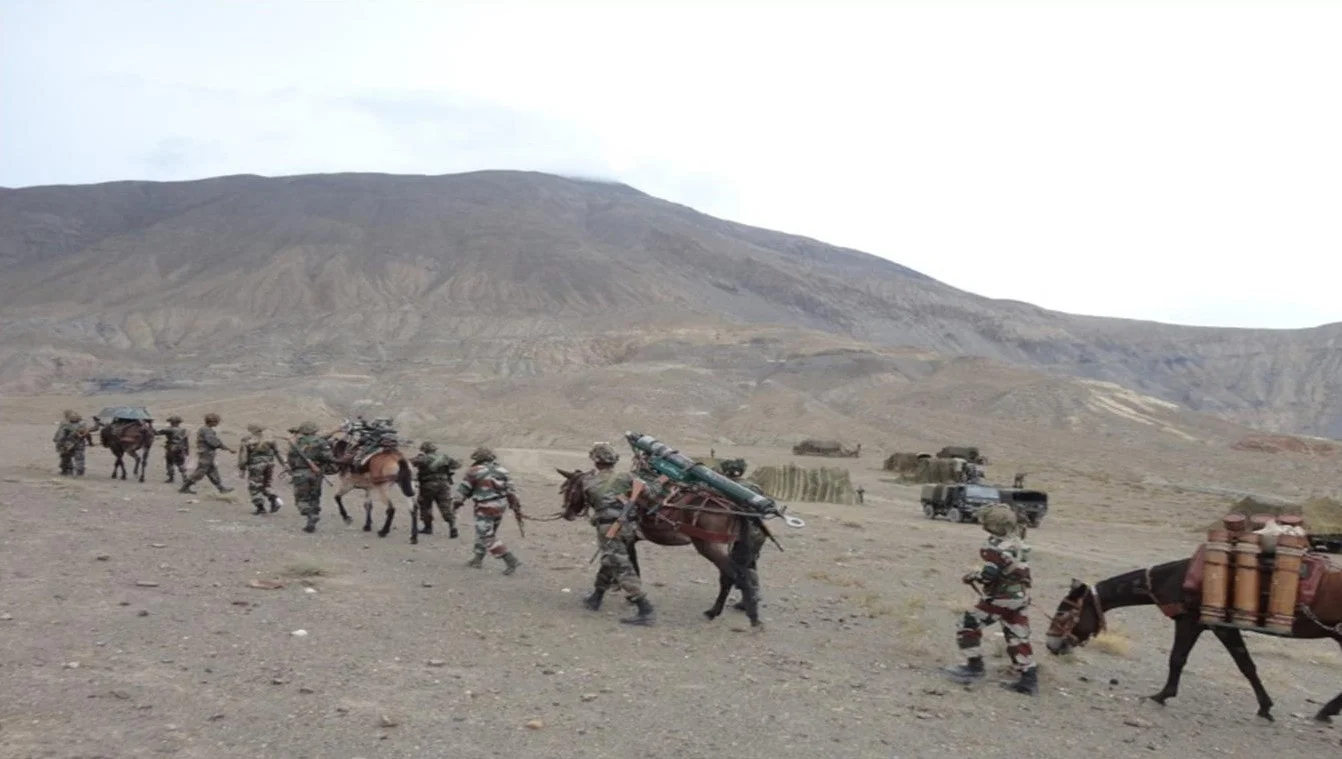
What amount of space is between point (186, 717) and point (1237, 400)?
145m

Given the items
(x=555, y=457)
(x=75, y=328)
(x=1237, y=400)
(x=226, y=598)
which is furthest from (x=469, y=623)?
(x=1237, y=400)

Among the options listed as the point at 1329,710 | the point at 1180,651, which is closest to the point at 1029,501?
the point at 1329,710

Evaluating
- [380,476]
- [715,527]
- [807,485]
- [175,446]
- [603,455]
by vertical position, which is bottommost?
[807,485]

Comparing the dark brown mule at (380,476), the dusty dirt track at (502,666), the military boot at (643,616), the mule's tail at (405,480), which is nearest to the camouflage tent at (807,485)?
the dusty dirt track at (502,666)

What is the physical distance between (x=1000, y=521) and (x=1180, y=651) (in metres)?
2.18

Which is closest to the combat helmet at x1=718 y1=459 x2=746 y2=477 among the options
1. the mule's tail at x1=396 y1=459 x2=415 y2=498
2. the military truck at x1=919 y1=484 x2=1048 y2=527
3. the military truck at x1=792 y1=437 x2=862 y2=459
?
the mule's tail at x1=396 y1=459 x2=415 y2=498

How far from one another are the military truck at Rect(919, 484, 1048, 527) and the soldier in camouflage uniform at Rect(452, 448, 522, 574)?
21.8 meters

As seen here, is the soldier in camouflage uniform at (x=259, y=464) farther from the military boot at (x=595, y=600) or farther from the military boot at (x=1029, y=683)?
the military boot at (x=1029, y=683)

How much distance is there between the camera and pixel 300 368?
95438 mm

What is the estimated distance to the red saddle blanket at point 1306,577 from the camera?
9.17 m

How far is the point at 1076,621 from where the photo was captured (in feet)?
33.8

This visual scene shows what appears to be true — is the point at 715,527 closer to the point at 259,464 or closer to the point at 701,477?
the point at 701,477

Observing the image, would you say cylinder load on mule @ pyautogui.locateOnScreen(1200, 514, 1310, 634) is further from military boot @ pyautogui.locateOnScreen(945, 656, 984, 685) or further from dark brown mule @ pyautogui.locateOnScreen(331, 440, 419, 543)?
dark brown mule @ pyautogui.locateOnScreen(331, 440, 419, 543)

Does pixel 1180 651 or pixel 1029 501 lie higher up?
pixel 1180 651
